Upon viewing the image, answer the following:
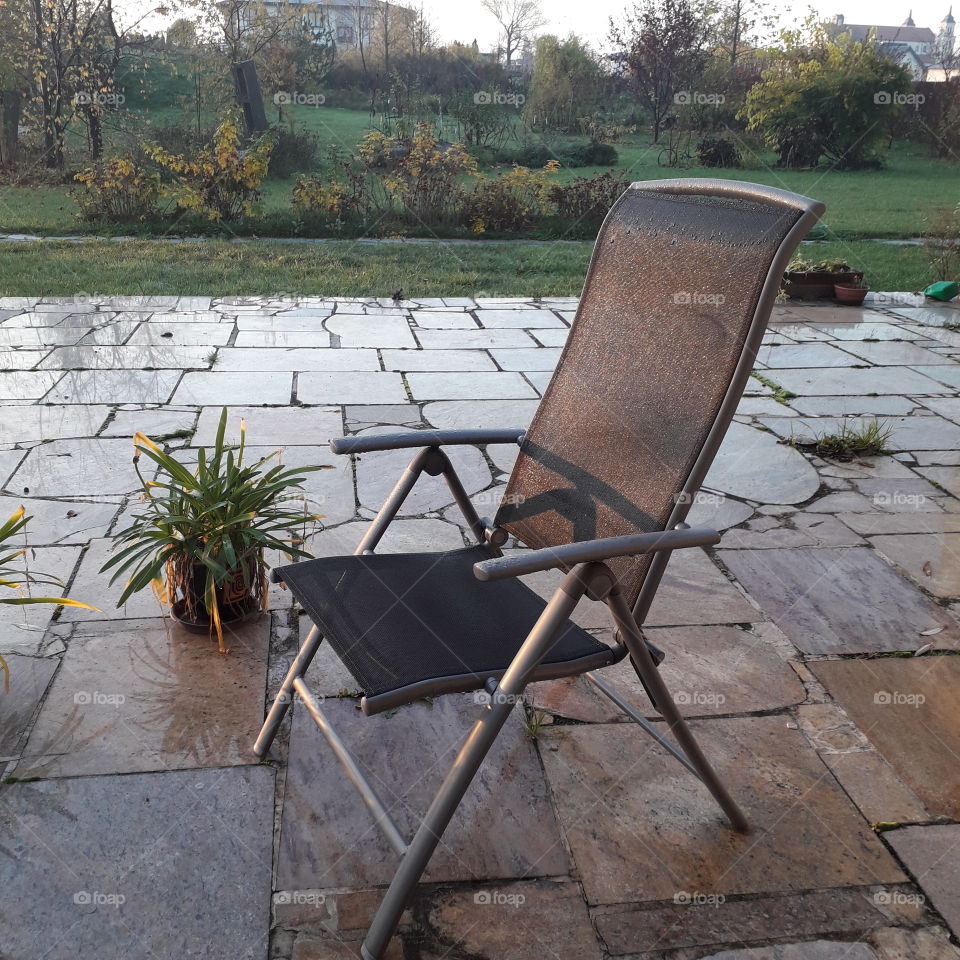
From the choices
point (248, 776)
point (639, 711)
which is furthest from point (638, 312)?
point (248, 776)

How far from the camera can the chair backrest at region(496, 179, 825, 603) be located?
1.69 metres

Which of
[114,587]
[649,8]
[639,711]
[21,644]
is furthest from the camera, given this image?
[649,8]

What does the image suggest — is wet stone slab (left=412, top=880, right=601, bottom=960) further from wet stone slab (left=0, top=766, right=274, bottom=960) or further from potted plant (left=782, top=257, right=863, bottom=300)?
potted plant (left=782, top=257, right=863, bottom=300)

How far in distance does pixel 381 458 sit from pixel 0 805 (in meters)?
2.14

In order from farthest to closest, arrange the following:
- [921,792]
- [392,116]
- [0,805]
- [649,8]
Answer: [649,8], [392,116], [921,792], [0,805]

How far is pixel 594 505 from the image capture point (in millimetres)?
1945

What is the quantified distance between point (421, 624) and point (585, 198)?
9.08m

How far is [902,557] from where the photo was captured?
298 centimetres

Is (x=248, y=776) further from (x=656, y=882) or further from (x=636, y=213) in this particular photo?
(x=636, y=213)
